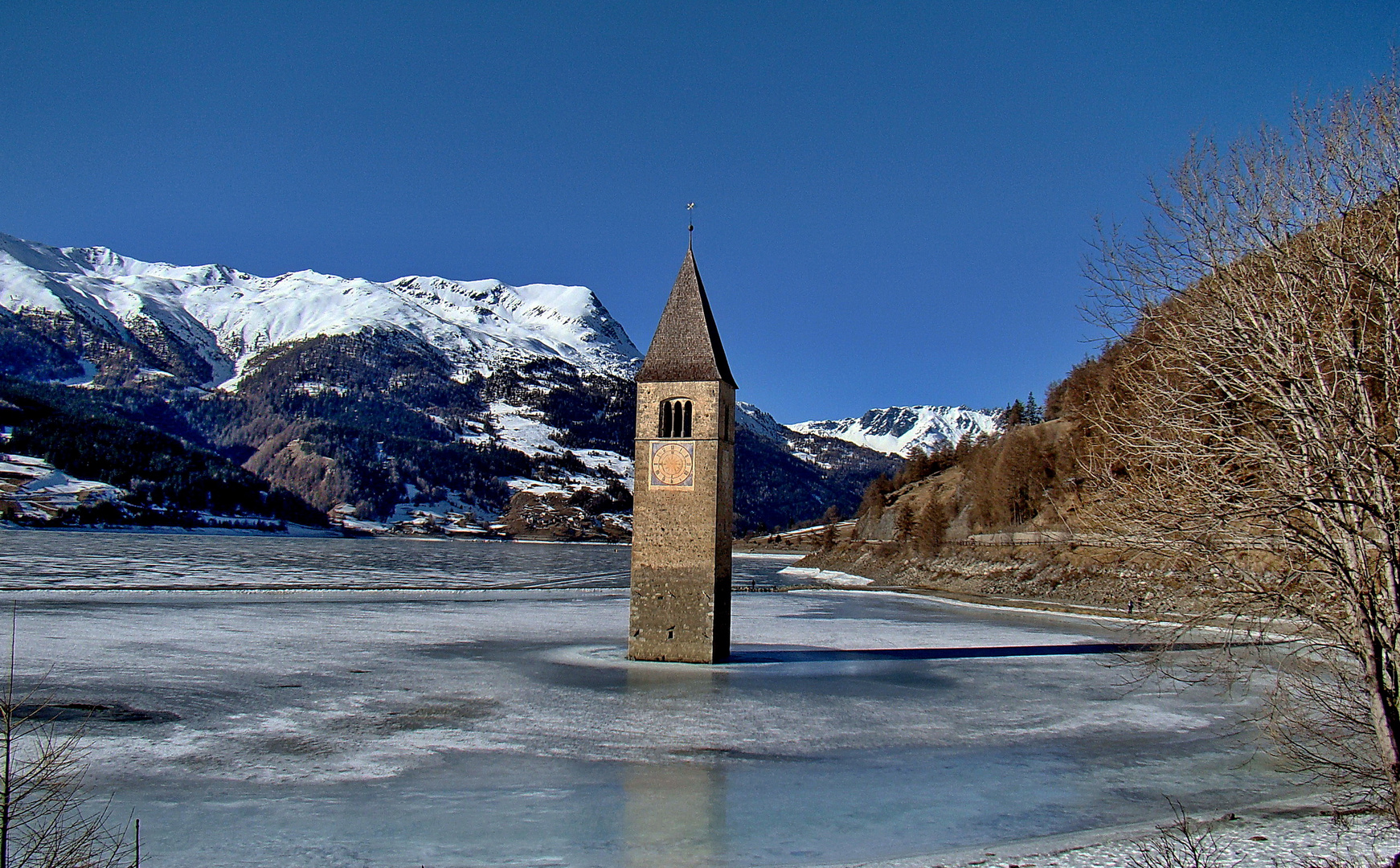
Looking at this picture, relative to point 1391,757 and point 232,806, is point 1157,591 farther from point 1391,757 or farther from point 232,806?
point 232,806

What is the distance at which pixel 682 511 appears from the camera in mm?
29094

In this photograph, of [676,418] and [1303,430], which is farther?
[676,418]

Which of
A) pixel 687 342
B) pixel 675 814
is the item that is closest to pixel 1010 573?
pixel 687 342

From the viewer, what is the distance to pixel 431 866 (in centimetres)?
1082

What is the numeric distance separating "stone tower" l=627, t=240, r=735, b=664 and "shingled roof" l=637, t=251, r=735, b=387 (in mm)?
41

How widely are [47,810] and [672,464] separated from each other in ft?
68.9

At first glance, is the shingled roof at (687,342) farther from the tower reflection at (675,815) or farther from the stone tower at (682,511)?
the tower reflection at (675,815)

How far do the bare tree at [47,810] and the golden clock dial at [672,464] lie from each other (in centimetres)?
1694

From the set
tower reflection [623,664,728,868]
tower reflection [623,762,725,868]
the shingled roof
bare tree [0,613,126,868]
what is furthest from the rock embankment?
bare tree [0,613,126,868]

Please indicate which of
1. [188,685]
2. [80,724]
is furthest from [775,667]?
[80,724]

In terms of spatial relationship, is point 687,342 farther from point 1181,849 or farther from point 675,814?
point 1181,849

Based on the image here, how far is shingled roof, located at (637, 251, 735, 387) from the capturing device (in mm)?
29953

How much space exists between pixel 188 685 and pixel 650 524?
Answer: 13535 mm

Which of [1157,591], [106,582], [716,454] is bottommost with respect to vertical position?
[106,582]
